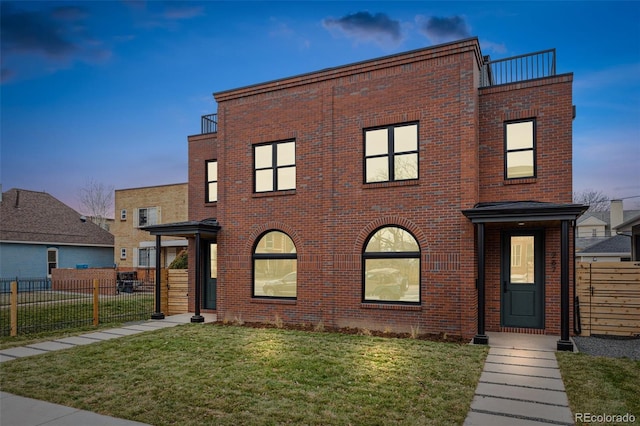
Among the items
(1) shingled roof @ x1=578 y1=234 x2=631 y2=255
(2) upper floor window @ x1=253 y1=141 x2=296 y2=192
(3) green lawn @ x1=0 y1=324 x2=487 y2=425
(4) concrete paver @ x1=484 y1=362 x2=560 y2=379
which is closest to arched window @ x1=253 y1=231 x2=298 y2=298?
(2) upper floor window @ x1=253 y1=141 x2=296 y2=192

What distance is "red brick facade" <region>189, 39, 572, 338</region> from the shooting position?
33.5 ft

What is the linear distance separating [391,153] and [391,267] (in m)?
3.10

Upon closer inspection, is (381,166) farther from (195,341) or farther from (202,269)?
(202,269)

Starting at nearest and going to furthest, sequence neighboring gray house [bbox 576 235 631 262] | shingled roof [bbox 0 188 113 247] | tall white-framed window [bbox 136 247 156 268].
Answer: neighboring gray house [bbox 576 235 631 262] < shingled roof [bbox 0 188 113 247] < tall white-framed window [bbox 136 247 156 268]

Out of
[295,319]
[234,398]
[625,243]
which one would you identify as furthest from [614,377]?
[625,243]

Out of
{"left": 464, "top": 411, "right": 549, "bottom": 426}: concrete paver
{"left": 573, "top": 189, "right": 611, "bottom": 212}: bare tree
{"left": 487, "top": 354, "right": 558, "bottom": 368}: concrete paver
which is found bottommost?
{"left": 487, "top": 354, "right": 558, "bottom": 368}: concrete paver

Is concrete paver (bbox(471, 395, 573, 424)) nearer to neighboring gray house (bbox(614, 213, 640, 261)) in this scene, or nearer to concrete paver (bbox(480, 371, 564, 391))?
concrete paver (bbox(480, 371, 564, 391))

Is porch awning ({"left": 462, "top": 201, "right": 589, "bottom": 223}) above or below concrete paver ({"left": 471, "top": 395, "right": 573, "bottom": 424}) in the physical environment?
above

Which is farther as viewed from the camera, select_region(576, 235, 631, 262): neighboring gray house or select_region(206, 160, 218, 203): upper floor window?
select_region(576, 235, 631, 262): neighboring gray house

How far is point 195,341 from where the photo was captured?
31.4ft

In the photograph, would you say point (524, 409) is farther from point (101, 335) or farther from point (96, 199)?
point (96, 199)

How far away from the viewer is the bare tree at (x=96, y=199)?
49000 millimetres

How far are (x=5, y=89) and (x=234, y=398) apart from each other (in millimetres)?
8065

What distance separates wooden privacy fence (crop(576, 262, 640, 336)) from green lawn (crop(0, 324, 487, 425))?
3745mm
